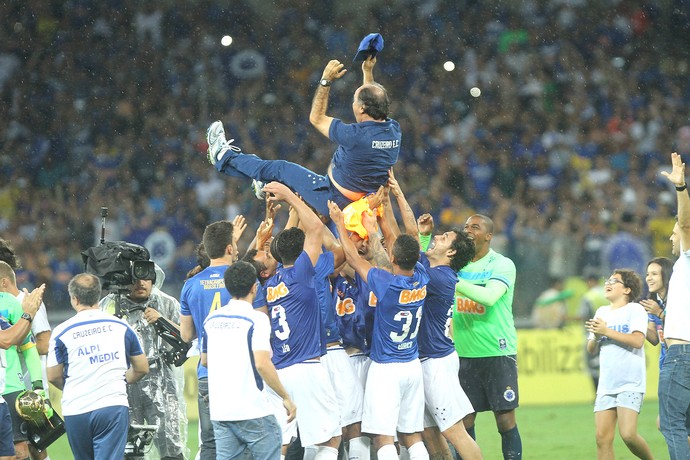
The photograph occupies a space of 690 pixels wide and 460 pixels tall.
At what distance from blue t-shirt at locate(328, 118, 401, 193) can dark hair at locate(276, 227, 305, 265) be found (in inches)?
29.2

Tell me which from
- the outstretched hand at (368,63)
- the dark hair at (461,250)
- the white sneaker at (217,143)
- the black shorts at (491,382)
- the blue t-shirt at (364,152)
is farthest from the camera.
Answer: the black shorts at (491,382)

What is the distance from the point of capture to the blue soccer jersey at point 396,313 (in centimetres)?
760

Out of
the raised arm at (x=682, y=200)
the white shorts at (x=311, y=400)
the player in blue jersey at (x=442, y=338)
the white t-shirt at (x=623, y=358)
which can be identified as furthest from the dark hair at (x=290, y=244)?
the white t-shirt at (x=623, y=358)

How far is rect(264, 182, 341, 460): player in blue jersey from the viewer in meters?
7.42

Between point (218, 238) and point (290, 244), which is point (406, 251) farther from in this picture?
point (218, 238)

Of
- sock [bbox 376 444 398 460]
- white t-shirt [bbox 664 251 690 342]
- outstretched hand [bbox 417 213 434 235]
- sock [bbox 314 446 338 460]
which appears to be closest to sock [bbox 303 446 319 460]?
sock [bbox 314 446 338 460]

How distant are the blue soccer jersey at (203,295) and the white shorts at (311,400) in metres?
0.78

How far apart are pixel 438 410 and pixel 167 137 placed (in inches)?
438

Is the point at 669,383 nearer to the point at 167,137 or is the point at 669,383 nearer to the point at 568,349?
the point at 568,349

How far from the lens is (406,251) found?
7598 mm

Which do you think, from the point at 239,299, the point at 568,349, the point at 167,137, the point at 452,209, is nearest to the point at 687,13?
the point at 452,209

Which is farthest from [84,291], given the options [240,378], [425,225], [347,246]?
[425,225]

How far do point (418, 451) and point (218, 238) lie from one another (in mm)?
2193

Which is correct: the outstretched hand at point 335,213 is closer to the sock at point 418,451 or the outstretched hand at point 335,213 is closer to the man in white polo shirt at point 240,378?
the man in white polo shirt at point 240,378
